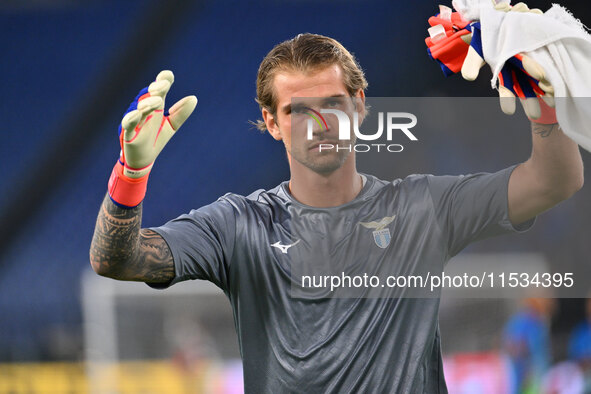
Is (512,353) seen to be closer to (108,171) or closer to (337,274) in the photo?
(337,274)

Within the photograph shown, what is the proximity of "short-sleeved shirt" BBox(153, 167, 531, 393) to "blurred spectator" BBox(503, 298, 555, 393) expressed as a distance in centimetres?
31

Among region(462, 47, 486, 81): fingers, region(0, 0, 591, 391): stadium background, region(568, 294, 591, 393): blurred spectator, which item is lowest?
region(568, 294, 591, 393): blurred spectator

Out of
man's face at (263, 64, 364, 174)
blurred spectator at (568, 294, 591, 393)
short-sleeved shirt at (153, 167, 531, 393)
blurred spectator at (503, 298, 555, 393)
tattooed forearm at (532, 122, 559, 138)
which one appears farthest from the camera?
blurred spectator at (568, 294, 591, 393)

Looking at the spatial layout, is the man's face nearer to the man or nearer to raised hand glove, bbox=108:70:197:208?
the man

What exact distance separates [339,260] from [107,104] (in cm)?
206

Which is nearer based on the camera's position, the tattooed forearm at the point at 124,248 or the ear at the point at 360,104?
the tattooed forearm at the point at 124,248

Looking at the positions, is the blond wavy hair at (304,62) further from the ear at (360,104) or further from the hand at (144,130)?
the hand at (144,130)

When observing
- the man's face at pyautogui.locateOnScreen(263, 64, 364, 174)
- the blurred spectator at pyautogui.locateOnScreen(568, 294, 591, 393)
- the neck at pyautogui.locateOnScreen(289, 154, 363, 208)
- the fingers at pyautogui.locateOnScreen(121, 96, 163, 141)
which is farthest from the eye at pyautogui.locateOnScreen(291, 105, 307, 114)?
the blurred spectator at pyautogui.locateOnScreen(568, 294, 591, 393)

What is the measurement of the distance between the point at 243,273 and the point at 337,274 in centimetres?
20

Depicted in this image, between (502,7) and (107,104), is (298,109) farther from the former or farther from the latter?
(107,104)

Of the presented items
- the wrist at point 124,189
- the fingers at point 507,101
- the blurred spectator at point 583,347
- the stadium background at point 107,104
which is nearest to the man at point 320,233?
the wrist at point 124,189

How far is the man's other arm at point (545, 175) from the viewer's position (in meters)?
1.36

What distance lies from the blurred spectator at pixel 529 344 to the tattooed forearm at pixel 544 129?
0.49 m

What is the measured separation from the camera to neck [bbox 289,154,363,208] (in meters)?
1.60
